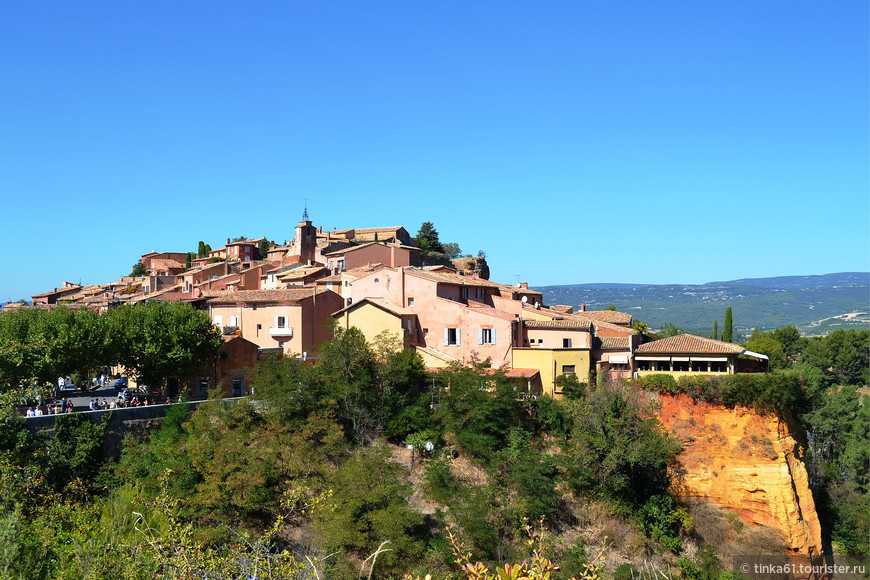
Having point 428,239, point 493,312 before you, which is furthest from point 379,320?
point 428,239

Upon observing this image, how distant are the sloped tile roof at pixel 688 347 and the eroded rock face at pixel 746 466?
2536 millimetres

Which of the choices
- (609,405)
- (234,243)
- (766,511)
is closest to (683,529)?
Result: (766,511)

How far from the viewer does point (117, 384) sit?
143 feet

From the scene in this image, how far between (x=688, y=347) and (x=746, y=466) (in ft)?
21.6

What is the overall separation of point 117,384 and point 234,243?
1631 inches

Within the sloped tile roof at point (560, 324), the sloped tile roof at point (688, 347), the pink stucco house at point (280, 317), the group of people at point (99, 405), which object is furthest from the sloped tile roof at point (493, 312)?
the group of people at point (99, 405)

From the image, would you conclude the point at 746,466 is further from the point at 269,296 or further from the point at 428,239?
the point at 428,239

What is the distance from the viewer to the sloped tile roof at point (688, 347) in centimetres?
3844

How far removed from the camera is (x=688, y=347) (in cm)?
3912

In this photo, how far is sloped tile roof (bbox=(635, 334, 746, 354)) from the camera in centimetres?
3844

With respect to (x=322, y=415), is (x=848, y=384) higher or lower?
lower

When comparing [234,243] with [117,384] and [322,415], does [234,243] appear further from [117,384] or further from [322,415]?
[322,415]

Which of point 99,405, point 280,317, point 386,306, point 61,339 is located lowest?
point 99,405

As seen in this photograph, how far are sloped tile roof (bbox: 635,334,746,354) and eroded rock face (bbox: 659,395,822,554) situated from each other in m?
2.54
